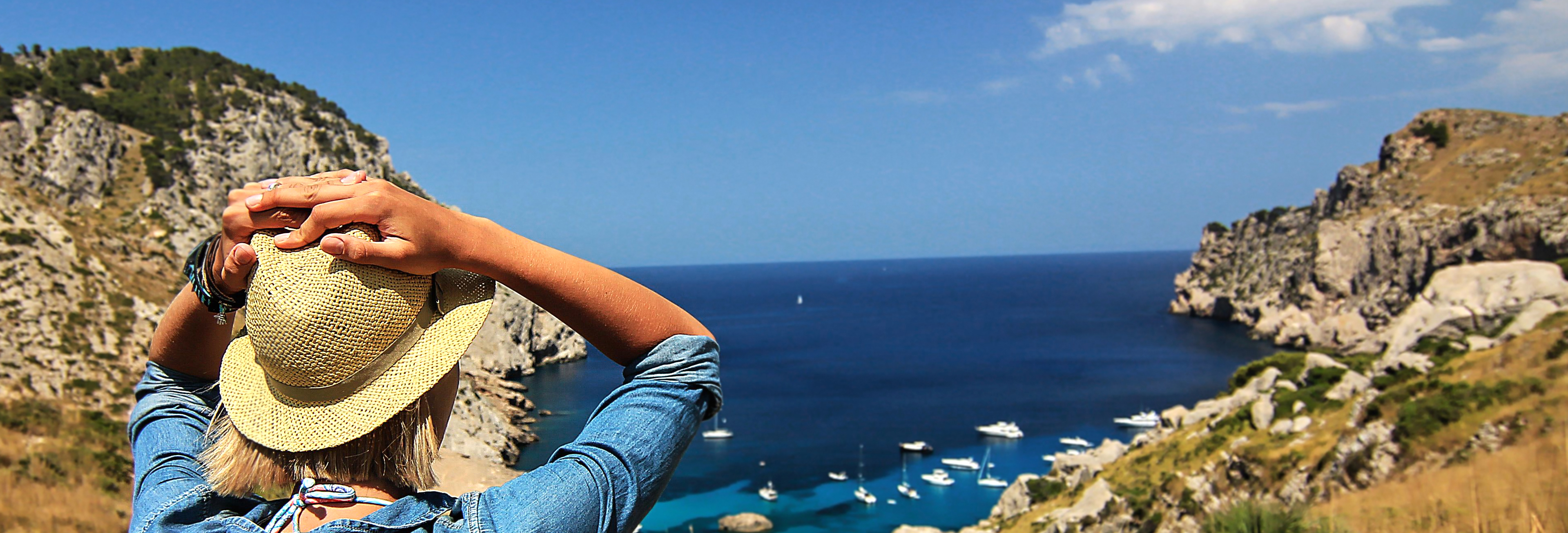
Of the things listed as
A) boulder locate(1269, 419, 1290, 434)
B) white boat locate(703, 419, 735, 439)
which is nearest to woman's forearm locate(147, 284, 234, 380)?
boulder locate(1269, 419, 1290, 434)

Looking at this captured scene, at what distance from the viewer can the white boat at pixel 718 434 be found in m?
54.0

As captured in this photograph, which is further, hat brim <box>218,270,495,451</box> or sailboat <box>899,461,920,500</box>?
sailboat <box>899,461,920,500</box>

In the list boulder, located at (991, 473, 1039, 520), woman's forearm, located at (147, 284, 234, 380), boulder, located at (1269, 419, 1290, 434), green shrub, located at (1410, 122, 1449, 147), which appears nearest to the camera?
woman's forearm, located at (147, 284, 234, 380)

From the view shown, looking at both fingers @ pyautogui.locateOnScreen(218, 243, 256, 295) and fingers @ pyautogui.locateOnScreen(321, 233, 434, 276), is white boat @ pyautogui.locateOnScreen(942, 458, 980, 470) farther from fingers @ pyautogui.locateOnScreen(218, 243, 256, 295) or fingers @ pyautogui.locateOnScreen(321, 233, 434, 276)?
fingers @ pyautogui.locateOnScreen(321, 233, 434, 276)

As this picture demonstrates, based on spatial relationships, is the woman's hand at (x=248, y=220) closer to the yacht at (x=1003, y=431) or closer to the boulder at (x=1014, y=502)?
the boulder at (x=1014, y=502)

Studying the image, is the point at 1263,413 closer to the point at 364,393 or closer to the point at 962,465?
the point at 962,465

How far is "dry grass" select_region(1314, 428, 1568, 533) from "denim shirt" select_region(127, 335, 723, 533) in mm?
5171

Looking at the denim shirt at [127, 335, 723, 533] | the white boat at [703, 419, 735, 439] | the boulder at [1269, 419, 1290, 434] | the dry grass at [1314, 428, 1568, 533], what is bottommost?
the white boat at [703, 419, 735, 439]

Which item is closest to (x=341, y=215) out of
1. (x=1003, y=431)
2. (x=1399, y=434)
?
(x=1399, y=434)

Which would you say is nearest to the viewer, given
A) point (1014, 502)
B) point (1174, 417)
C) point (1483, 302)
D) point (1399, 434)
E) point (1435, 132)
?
point (1399, 434)

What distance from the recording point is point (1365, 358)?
29.0 meters

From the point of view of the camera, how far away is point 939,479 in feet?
157

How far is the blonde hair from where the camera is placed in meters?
1.35

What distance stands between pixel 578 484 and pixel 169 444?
97 cm
